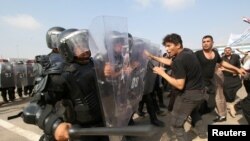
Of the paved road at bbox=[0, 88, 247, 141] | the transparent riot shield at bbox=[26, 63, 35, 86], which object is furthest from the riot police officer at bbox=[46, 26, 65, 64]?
the transparent riot shield at bbox=[26, 63, 35, 86]

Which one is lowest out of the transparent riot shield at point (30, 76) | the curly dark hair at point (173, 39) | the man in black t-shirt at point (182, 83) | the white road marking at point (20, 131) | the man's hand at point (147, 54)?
the white road marking at point (20, 131)

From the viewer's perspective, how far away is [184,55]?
14.3 feet

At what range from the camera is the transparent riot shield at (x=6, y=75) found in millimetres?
12093

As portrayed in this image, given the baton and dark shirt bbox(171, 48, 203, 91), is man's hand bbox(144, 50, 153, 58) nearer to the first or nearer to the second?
dark shirt bbox(171, 48, 203, 91)

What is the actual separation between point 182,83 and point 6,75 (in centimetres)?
949

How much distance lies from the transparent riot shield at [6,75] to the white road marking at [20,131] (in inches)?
172

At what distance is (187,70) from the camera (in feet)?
14.5

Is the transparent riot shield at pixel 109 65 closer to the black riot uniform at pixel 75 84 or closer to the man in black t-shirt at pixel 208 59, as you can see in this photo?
the black riot uniform at pixel 75 84

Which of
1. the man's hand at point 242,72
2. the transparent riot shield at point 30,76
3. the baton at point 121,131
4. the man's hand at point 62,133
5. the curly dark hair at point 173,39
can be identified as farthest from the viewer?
the transparent riot shield at point 30,76

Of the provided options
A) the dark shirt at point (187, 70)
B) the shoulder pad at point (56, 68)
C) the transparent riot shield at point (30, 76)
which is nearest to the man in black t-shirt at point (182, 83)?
the dark shirt at point (187, 70)

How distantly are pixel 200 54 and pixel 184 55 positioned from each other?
1.69 m

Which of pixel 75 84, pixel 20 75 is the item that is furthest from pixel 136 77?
pixel 20 75

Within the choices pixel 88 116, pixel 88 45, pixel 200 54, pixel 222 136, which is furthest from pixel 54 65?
pixel 200 54

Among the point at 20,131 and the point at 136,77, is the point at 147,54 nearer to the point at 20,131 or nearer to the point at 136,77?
the point at 136,77
